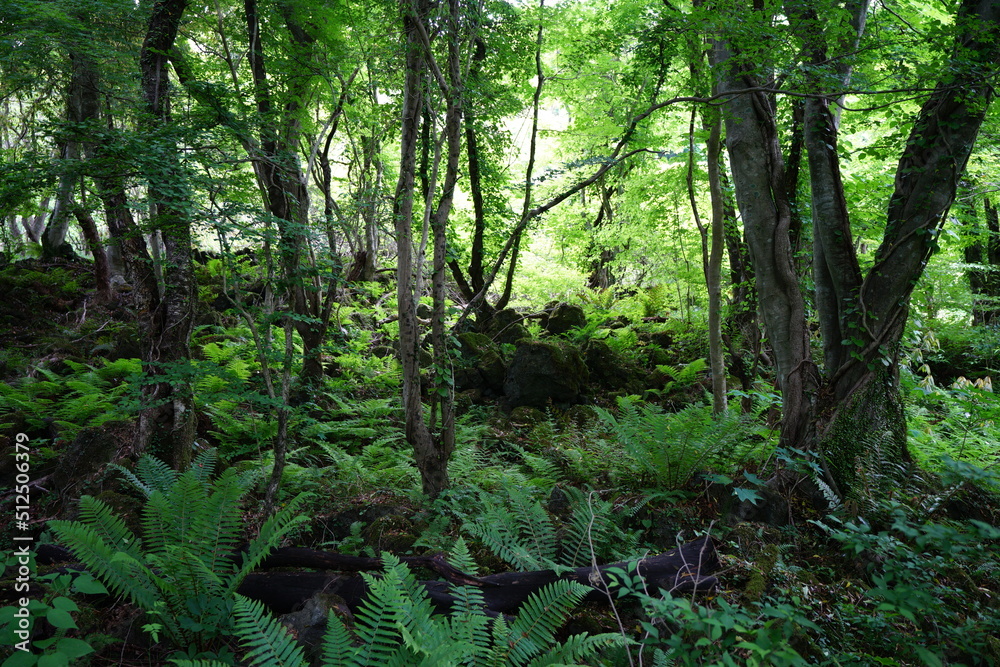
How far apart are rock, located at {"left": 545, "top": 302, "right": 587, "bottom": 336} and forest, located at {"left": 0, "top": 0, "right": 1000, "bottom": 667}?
134 cm

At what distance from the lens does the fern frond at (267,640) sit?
6.35ft

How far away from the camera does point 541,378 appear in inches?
274

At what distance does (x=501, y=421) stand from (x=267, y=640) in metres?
4.66

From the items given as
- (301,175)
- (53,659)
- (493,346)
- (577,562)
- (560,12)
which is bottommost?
(577,562)

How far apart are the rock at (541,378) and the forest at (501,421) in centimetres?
5

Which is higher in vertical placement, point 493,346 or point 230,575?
point 493,346

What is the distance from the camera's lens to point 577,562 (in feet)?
10.2

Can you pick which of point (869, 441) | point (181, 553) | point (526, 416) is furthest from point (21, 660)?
point (526, 416)

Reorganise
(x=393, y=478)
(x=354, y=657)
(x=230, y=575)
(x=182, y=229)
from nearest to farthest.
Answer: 1. (x=354, y=657)
2. (x=230, y=575)
3. (x=182, y=229)
4. (x=393, y=478)

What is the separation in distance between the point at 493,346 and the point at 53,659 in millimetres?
6138

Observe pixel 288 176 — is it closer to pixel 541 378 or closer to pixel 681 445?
pixel 681 445

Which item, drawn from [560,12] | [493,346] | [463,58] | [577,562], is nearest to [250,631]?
[577,562]

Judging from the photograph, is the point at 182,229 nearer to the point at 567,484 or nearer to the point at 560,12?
the point at 567,484

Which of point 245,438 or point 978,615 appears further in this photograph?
point 245,438
